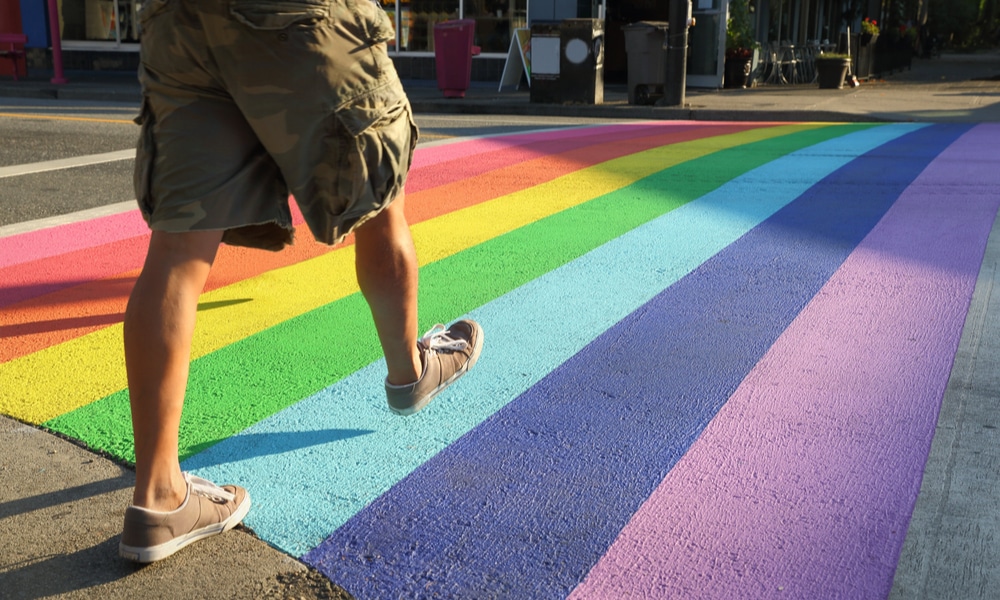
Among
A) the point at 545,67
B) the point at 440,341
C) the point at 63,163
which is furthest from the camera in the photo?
the point at 545,67

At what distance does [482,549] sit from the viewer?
237 cm

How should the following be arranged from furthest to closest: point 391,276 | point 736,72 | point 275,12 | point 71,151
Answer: point 736,72 → point 71,151 → point 391,276 → point 275,12

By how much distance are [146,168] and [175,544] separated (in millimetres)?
847

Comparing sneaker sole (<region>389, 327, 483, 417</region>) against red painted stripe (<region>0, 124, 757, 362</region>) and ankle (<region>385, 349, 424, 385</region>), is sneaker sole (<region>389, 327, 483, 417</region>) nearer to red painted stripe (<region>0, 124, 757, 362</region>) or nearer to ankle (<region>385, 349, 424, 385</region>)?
ankle (<region>385, 349, 424, 385</region>)

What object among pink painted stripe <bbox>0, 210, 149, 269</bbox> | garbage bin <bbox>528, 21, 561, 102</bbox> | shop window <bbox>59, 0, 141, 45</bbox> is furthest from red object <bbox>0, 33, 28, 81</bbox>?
pink painted stripe <bbox>0, 210, 149, 269</bbox>

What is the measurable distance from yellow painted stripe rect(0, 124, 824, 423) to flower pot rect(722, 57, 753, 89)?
13.5 m

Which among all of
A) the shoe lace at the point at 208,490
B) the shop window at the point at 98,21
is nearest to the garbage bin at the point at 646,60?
the shop window at the point at 98,21

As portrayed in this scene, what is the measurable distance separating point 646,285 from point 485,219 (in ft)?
5.72

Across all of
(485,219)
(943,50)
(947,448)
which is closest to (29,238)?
(485,219)

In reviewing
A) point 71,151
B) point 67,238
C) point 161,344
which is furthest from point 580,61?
point 161,344

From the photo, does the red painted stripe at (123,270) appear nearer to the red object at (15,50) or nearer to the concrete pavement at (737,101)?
the concrete pavement at (737,101)

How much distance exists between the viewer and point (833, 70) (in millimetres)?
20188

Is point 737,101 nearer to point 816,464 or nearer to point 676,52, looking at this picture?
point 676,52

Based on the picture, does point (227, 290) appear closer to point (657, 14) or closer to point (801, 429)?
point (801, 429)
